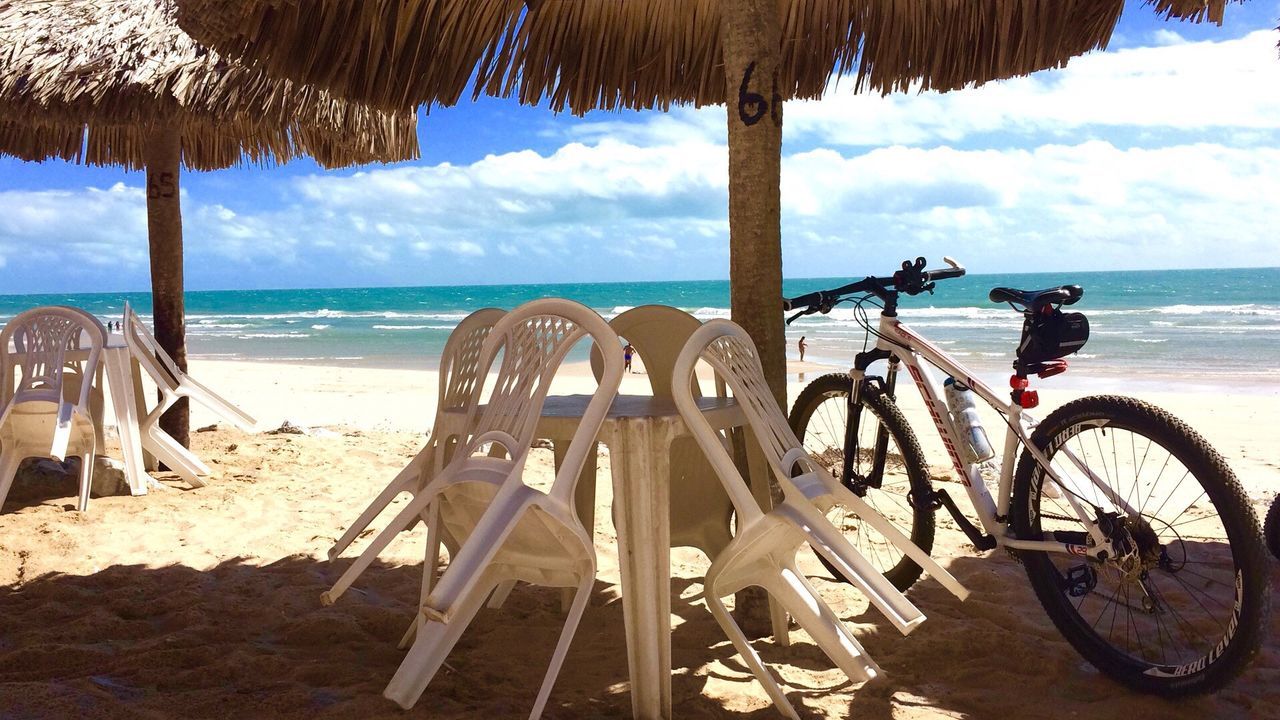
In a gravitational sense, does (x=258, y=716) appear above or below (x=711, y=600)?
below

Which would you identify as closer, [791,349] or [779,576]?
[779,576]

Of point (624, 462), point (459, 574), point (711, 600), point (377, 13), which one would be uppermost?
point (377, 13)

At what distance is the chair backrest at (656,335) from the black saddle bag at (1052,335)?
1.02m

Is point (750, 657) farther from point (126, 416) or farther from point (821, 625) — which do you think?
point (126, 416)

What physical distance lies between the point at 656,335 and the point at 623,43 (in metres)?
1.62

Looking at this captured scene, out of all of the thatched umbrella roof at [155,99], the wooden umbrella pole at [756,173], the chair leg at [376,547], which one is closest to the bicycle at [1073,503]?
the wooden umbrella pole at [756,173]

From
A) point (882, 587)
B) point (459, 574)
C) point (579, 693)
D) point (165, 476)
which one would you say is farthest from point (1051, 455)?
point (165, 476)

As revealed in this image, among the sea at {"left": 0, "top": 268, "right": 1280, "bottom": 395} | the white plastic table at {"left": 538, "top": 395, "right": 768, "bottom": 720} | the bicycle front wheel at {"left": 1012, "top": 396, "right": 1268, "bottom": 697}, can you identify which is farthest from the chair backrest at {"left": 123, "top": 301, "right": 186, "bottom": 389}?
the bicycle front wheel at {"left": 1012, "top": 396, "right": 1268, "bottom": 697}

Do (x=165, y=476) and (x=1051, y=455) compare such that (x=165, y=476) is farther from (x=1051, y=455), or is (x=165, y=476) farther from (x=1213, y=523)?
(x=1213, y=523)

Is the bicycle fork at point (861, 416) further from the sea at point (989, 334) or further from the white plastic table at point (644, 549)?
the white plastic table at point (644, 549)

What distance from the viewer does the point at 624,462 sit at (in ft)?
6.89

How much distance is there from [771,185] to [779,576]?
1275 millimetres

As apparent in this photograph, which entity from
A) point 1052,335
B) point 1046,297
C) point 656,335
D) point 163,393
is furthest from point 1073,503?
point 163,393

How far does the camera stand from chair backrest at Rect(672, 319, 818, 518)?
2.03 metres
